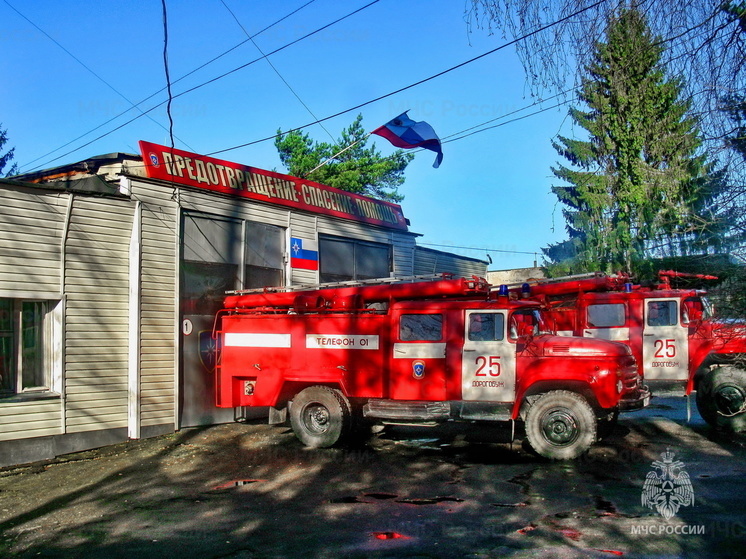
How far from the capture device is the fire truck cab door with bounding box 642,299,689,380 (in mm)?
12531

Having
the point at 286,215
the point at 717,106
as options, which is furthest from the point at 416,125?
the point at 717,106

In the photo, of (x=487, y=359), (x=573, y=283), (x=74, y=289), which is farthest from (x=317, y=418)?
(x=573, y=283)

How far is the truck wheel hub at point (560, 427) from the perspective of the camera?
32.0 ft

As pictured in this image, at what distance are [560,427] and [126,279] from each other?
27.2 feet

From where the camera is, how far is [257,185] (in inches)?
597

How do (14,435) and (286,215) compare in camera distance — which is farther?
(286,215)

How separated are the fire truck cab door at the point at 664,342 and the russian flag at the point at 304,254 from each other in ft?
25.2

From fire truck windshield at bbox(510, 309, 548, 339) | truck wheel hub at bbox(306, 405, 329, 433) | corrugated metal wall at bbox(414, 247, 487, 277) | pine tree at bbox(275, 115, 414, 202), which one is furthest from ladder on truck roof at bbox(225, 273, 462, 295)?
pine tree at bbox(275, 115, 414, 202)

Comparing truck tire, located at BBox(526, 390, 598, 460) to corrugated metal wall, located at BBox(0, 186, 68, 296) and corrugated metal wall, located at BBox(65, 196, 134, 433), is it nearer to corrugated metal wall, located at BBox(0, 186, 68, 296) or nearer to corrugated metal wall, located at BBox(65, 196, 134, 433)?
corrugated metal wall, located at BBox(65, 196, 134, 433)

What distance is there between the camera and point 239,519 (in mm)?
7188

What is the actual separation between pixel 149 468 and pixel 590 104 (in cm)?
844

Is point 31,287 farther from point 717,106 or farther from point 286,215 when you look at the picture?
point 717,106

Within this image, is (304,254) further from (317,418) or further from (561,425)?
(561,425)

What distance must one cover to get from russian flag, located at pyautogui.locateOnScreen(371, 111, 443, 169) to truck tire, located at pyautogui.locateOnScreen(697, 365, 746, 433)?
7.92 metres
